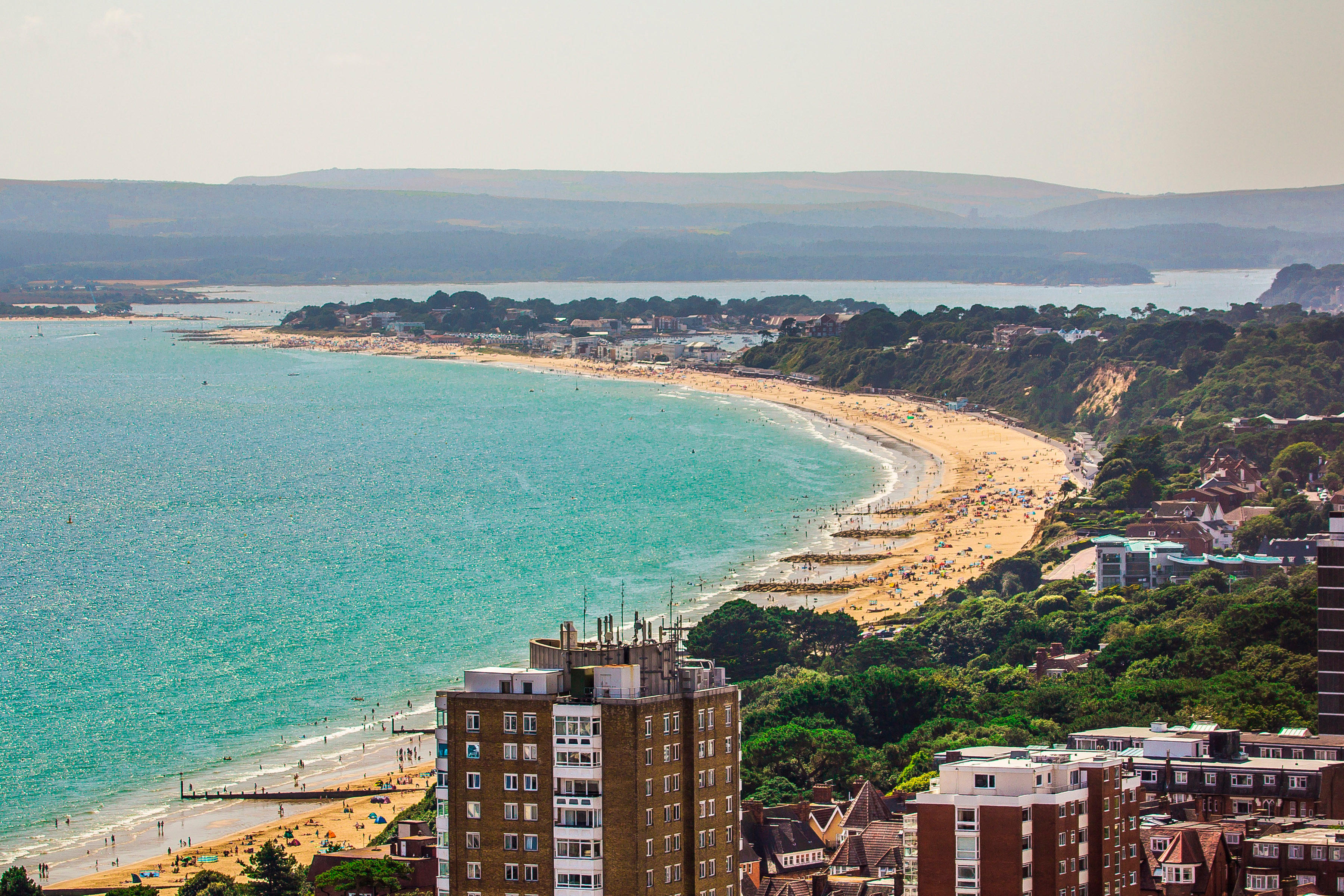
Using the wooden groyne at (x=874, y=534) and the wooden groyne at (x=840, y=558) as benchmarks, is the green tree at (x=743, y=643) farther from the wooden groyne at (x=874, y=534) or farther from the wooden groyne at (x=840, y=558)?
the wooden groyne at (x=874, y=534)

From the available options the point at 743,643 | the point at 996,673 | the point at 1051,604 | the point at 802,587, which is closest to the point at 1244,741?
the point at 996,673

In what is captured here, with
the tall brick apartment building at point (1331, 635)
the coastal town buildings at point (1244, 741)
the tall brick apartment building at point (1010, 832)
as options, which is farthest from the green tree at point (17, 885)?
the tall brick apartment building at point (1331, 635)

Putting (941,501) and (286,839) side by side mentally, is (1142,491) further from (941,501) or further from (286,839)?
(286,839)

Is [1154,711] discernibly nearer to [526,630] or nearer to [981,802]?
[981,802]

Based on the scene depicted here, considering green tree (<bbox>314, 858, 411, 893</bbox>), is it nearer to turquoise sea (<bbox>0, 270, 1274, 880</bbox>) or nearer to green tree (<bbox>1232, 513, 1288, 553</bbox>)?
turquoise sea (<bbox>0, 270, 1274, 880</bbox>)

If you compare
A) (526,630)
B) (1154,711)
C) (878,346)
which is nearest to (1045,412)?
(878,346)

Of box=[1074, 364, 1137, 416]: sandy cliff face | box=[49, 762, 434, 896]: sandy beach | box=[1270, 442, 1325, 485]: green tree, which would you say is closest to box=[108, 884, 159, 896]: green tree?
box=[49, 762, 434, 896]: sandy beach
